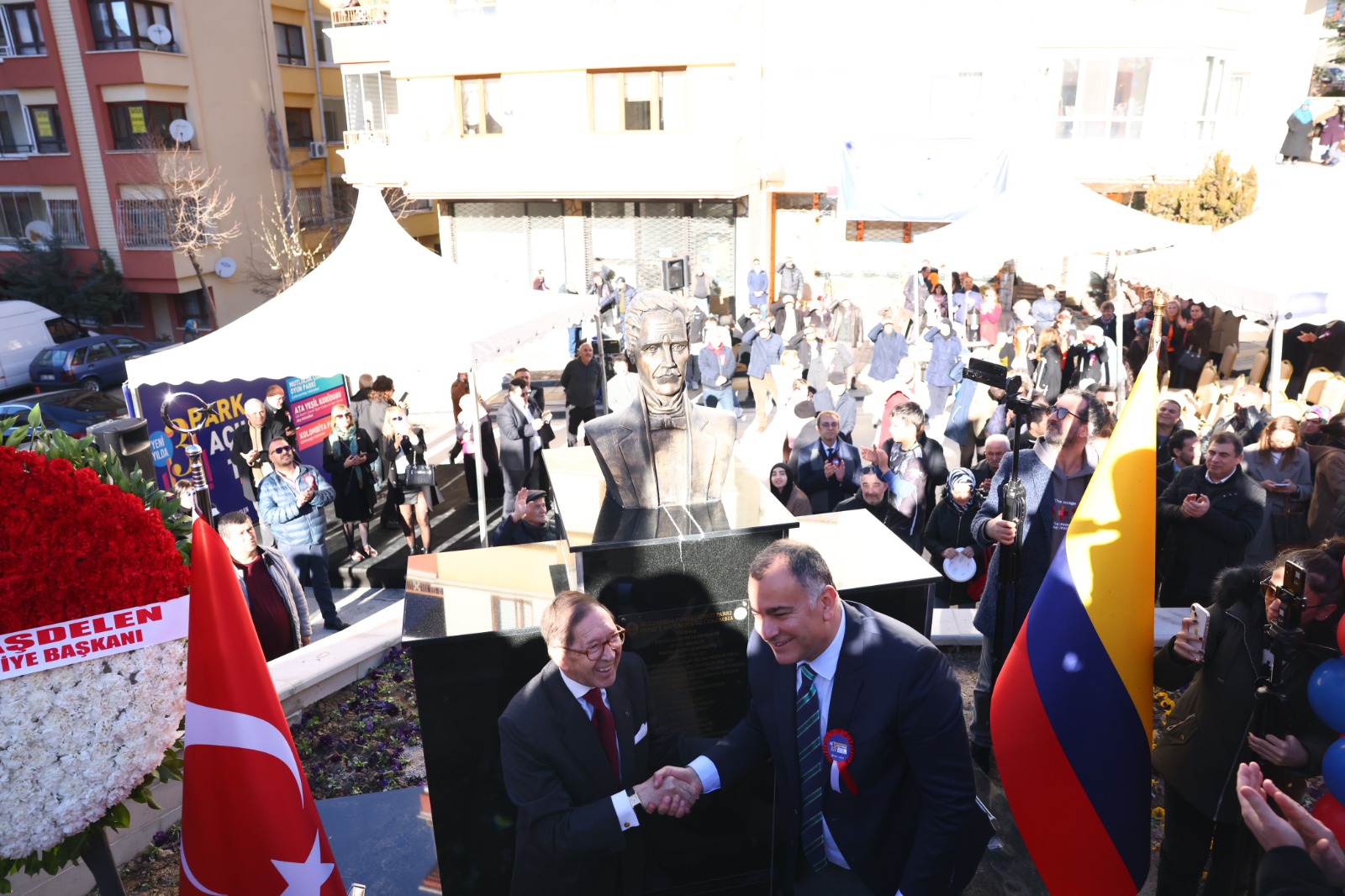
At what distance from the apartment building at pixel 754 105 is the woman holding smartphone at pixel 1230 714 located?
1914cm

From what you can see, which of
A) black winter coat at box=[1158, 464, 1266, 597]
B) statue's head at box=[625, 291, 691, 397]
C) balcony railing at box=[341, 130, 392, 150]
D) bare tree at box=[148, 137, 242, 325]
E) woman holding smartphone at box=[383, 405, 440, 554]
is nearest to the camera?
statue's head at box=[625, 291, 691, 397]

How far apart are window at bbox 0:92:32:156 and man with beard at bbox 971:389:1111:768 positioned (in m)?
30.3

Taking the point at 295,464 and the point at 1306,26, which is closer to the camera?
the point at 295,464

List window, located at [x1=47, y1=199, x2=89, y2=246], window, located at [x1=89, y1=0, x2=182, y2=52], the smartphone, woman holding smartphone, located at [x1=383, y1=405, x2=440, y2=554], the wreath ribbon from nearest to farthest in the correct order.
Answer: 1. the wreath ribbon
2. the smartphone
3. woman holding smartphone, located at [x1=383, y1=405, x2=440, y2=554]
4. window, located at [x1=89, y1=0, x2=182, y2=52]
5. window, located at [x1=47, y1=199, x2=89, y2=246]

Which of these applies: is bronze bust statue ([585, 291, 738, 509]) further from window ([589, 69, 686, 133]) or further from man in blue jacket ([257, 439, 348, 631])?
Answer: window ([589, 69, 686, 133])

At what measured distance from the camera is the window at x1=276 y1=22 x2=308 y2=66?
101ft

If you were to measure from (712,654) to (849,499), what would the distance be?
2962 mm

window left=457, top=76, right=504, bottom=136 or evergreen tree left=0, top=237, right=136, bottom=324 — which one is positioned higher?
window left=457, top=76, right=504, bottom=136

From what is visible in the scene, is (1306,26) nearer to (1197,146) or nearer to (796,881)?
(1197,146)

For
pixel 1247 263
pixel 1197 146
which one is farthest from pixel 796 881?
pixel 1197 146

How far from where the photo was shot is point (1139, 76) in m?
23.0

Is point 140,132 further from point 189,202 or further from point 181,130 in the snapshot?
point 189,202

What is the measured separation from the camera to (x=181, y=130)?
2566cm

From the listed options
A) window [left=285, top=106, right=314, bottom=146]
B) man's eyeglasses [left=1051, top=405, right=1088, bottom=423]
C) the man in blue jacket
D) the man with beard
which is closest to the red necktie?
the man with beard
